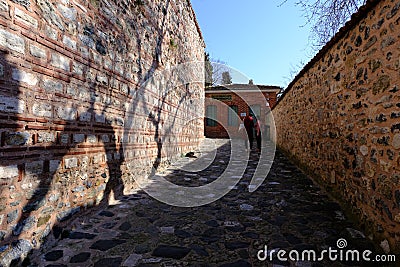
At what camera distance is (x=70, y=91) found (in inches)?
101

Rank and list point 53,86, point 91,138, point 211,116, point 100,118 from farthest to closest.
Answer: point 211,116 < point 100,118 < point 91,138 < point 53,86

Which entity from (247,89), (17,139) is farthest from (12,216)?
(247,89)

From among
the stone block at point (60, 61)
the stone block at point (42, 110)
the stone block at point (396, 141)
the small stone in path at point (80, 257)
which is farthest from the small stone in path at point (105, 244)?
the stone block at point (396, 141)

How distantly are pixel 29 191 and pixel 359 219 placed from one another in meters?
3.24

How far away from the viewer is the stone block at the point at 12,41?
1805 millimetres

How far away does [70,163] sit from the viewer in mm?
2568

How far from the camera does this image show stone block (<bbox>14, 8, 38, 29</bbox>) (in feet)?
6.27

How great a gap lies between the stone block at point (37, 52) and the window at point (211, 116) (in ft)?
53.6

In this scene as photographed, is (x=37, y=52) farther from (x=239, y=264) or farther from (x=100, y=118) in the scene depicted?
(x=239, y=264)

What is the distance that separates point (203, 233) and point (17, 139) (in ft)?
A: 6.30

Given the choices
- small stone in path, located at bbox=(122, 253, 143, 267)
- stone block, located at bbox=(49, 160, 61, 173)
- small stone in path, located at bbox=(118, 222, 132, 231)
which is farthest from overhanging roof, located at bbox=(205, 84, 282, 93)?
small stone in path, located at bbox=(122, 253, 143, 267)

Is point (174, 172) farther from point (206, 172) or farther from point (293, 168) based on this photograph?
point (293, 168)

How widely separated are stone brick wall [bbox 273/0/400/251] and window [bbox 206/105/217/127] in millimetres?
14228

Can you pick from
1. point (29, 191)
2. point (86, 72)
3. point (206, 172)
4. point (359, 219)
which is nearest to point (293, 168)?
point (206, 172)
